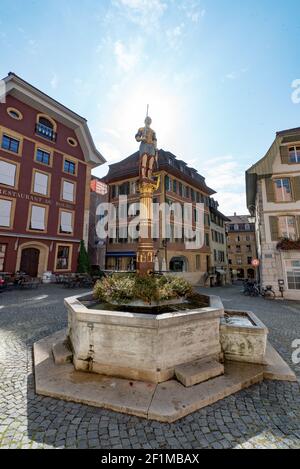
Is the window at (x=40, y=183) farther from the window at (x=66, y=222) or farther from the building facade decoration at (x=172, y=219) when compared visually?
the building facade decoration at (x=172, y=219)

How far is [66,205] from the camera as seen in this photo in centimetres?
1978

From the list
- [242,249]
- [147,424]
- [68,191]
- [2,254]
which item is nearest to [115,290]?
[147,424]

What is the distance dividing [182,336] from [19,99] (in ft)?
72.8

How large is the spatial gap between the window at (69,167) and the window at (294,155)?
18683 millimetres

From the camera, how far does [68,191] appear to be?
66.0 feet

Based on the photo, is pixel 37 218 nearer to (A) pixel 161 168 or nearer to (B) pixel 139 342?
(A) pixel 161 168

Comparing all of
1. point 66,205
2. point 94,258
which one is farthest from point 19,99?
point 94,258

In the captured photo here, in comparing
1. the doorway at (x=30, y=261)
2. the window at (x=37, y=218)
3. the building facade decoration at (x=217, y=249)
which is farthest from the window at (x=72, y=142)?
the building facade decoration at (x=217, y=249)

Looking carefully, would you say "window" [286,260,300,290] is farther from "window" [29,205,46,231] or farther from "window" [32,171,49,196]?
"window" [32,171,49,196]

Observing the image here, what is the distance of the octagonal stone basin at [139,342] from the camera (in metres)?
3.35

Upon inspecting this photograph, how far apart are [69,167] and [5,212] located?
7.42 meters

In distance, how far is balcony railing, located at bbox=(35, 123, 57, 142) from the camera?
18.5 metres
